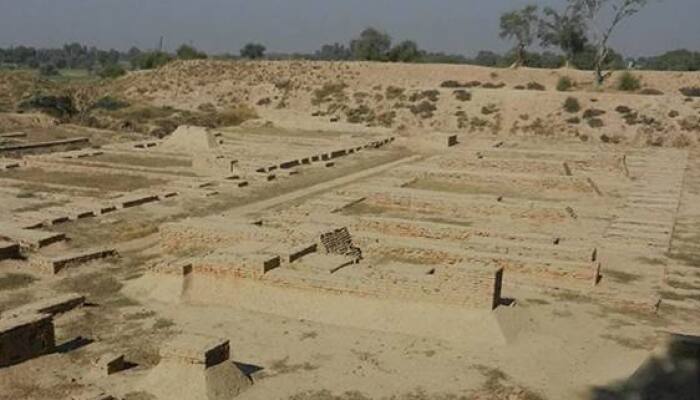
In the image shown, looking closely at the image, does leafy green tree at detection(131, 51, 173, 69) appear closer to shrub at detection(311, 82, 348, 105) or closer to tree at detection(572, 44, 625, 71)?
shrub at detection(311, 82, 348, 105)

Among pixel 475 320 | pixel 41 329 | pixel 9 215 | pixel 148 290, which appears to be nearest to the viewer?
pixel 41 329

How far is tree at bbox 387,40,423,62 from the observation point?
5400 centimetres

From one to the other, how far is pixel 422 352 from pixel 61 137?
74.8 feet

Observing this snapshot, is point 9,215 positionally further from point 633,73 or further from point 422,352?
point 633,73

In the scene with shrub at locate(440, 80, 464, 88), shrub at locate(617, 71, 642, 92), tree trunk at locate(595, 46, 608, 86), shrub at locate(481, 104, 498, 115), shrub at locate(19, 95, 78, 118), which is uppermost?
tree trunk at locate(595, 46, 608, 86)

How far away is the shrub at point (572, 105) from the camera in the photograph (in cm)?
3256

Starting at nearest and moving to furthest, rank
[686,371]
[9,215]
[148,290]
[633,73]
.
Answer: [686,371] → [148,290] → [9,215] → [633,73]

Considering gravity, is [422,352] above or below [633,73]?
below

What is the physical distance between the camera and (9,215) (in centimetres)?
1565

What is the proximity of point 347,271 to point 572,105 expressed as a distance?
974 inches

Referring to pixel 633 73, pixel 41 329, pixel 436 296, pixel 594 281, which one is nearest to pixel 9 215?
pixel 41 329

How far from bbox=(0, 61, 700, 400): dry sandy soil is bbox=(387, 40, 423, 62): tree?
2840cm

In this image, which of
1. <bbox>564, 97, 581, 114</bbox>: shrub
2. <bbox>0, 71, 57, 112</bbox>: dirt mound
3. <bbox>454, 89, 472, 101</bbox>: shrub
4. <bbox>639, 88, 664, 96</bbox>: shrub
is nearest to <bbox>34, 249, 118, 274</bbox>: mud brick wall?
<bbox>564, 97, 581, 114</bbox>: shrub

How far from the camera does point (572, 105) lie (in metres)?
32.7
